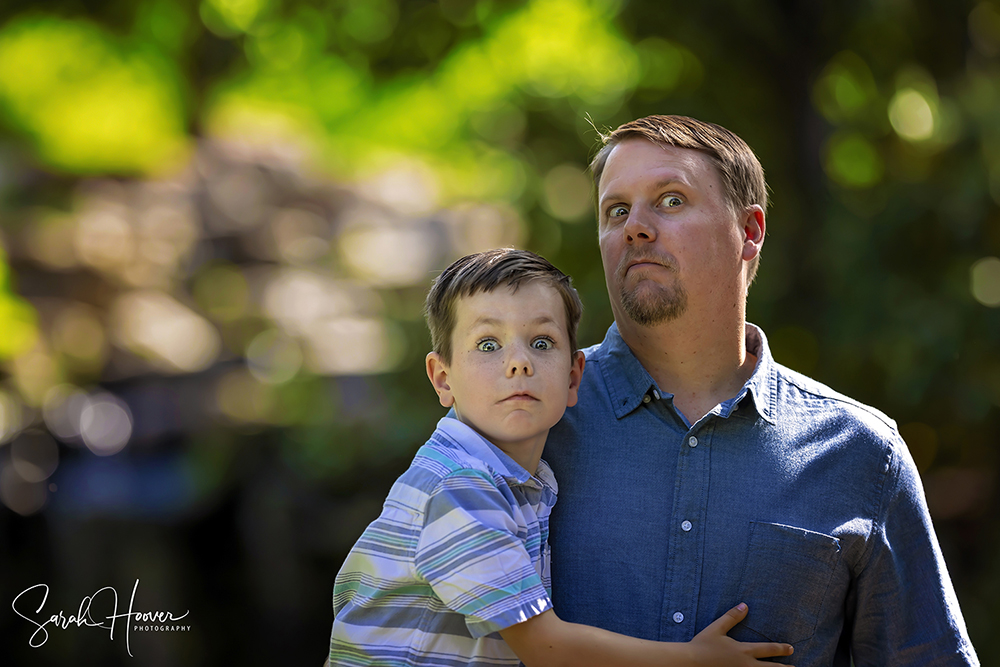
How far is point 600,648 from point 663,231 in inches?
32.9

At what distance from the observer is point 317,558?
5.77 metres

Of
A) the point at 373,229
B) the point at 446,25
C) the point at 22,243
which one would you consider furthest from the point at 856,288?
the point at 22,243

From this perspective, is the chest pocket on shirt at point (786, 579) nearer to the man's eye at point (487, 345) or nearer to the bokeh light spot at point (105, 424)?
the man's eye at point (487, 345)

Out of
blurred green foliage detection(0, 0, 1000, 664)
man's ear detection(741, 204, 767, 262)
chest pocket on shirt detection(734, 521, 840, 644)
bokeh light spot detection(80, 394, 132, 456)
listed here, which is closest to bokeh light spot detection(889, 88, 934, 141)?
blurred green foliage detection(0, 0, 1000, 664)

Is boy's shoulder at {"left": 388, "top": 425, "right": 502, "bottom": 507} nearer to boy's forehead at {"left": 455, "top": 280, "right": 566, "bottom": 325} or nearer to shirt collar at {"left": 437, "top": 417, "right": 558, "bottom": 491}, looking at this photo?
shirt collar at {"left": 437, "top": 417, "right": 558, "bottom": 491}

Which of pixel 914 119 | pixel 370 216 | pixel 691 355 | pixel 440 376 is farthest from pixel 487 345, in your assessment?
pixel 370 216

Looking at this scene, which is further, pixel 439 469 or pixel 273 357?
pixel 273 357

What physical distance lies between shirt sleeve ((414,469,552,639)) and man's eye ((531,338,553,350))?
0.27m

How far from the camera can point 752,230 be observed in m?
2.00

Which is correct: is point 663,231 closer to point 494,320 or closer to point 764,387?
point 764,387

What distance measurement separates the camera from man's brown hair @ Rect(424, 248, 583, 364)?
Answer: 152 centimetres

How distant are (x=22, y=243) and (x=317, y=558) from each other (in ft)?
10.2

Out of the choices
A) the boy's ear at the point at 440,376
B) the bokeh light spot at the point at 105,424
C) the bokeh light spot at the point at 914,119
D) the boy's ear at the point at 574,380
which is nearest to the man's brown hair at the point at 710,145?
the boy's ear at the point at 574,380

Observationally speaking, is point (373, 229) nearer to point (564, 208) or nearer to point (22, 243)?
point (22, 243)
